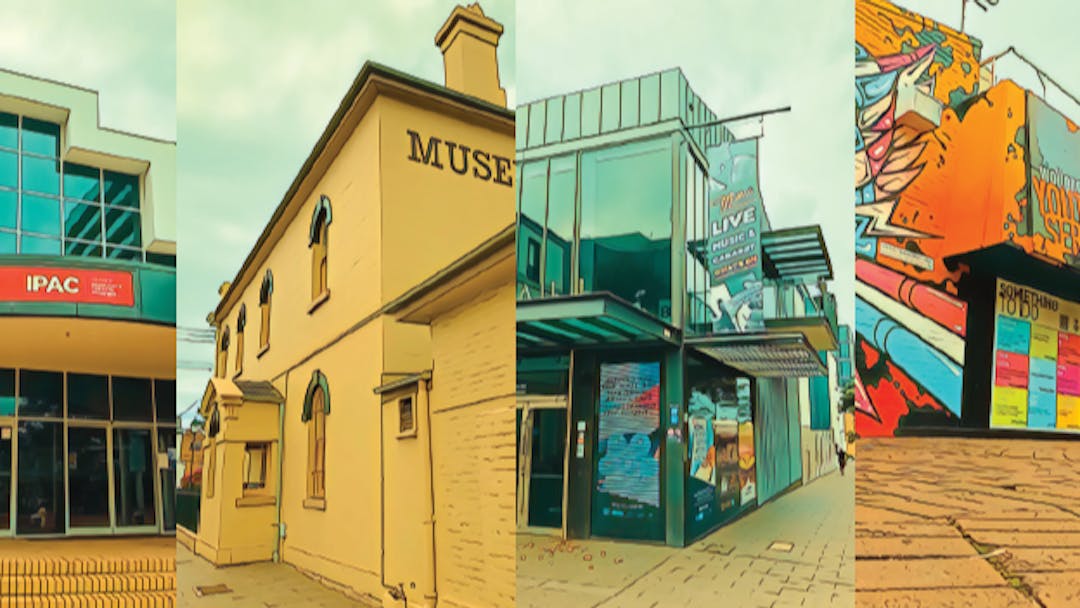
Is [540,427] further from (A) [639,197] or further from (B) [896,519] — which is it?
(B) [896,519]

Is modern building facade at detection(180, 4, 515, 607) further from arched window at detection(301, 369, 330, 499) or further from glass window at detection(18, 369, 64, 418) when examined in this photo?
glass window at detection(18, 369, 64, 418)

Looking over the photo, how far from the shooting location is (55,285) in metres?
5.84

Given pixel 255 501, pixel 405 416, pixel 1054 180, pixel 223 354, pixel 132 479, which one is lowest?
pixel 132 479

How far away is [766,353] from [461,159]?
0.87 m

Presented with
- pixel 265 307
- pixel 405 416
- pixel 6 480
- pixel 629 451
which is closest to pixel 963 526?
pixel 629 451

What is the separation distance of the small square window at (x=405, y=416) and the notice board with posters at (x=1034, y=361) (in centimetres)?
546

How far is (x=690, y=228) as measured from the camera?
5.88ft

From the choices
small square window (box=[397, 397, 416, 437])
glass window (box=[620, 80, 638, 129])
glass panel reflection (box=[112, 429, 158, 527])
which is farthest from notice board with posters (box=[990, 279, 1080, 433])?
glass panel reflection (box=[112, 429, 158, 527])

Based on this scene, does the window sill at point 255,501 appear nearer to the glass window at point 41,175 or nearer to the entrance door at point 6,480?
the glass window at point 41,175

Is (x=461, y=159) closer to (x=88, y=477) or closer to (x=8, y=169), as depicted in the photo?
(x=8, y=169)

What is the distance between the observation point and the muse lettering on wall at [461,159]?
170cm

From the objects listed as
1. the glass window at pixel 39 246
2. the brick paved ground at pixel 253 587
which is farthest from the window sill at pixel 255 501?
the glass window at pixel 39 246

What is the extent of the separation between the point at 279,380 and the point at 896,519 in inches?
123

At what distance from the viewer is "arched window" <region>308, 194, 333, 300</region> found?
1809mm
